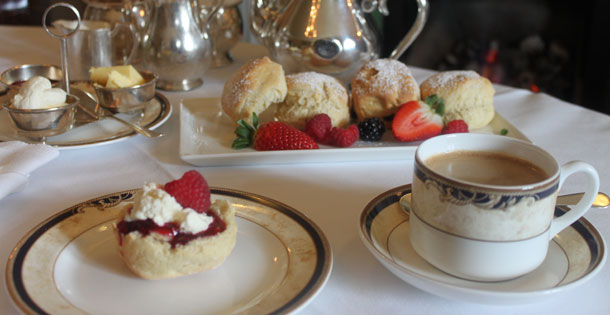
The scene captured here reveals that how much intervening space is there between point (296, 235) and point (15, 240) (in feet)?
1.29

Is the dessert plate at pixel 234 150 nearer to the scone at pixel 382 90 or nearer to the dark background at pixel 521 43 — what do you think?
the scone at pixel 382 90

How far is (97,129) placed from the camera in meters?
1.16

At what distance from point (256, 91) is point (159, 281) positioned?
2.03ft

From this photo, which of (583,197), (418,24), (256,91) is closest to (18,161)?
(256,91)

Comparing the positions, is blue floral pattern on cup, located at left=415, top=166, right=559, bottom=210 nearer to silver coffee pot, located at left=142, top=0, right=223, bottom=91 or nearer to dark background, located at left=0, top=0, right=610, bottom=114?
silver coffee pot, located at left=142, top=0, right=223, bottom=91

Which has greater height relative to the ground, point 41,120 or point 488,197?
point 488,197

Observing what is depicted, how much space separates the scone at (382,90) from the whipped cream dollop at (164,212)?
0.65m

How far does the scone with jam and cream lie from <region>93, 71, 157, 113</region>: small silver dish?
59 centimetres

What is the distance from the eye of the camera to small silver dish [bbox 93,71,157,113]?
1.22 metres

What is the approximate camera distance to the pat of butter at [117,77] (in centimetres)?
123

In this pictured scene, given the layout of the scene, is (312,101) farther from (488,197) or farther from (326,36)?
(488,197)

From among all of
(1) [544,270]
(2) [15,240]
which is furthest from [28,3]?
(1) [544,270]

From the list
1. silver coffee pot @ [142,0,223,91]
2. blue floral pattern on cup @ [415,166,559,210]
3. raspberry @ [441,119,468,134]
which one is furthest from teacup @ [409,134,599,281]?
silver coffee pot @ [142,0,223,91]

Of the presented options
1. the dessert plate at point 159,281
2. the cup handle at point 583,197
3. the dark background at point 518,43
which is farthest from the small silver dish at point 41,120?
the dark background at point 518,43
